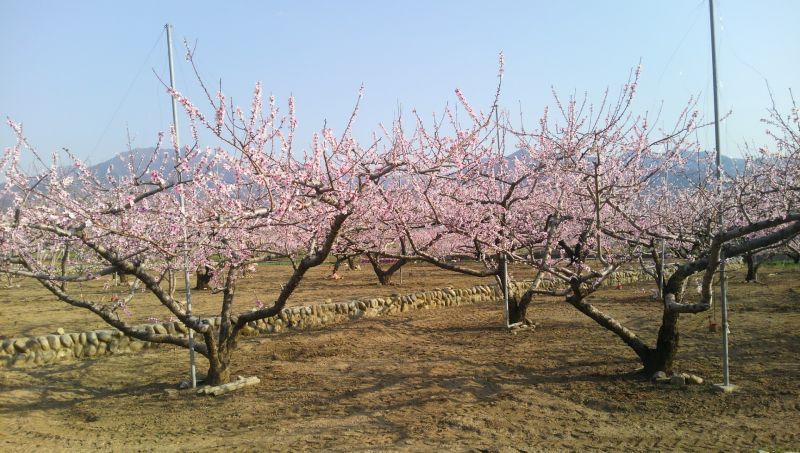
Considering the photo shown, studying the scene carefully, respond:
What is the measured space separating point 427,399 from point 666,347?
2840mm

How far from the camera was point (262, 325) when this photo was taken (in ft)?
34.2

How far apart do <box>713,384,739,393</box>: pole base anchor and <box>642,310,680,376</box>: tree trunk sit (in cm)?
55

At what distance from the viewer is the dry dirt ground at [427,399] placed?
15.7ft

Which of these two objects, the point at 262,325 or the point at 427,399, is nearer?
the point at 427,399

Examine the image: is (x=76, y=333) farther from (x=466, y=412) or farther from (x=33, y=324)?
(x=466, y=412)

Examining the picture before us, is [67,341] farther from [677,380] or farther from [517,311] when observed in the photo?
[677,380]

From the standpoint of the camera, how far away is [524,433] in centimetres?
487

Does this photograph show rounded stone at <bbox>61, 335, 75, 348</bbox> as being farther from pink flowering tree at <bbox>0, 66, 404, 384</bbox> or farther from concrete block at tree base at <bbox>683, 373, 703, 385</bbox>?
concrete block at tree base at <bbox>683, 373, 703, 385</bbox>

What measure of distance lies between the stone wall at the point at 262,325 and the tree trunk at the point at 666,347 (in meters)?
Result: 5.28

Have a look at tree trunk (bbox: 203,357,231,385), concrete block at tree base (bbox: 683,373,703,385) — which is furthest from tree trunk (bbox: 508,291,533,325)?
tree trunk (bbox: 203,357,231,385)

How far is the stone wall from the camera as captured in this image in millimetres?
8289

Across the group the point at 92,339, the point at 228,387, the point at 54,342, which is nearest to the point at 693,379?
the point at 228,387

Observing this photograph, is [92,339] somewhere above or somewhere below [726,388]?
above

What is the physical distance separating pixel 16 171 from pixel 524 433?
576cm
